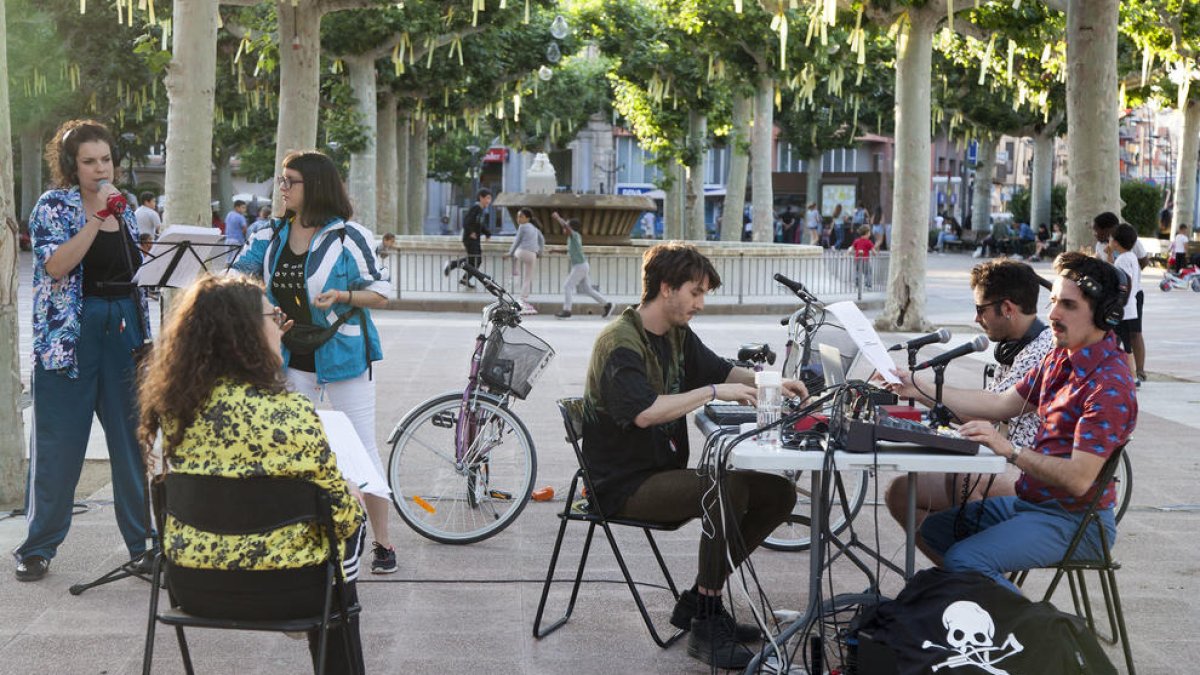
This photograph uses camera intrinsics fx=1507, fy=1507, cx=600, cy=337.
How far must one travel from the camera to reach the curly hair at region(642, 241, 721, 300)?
5.54 meters

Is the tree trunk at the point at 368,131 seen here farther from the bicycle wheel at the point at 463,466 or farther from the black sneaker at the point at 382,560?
the black sneaker at the point at 382,560

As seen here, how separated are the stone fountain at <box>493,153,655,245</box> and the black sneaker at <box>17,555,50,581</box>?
22.6 meters

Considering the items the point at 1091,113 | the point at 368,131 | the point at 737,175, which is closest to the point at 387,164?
the point at 368,131

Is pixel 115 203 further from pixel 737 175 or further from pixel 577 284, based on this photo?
pixel 737 175

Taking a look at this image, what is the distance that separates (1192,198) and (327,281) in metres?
37.5

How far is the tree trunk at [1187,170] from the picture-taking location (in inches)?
1543

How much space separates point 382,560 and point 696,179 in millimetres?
32162

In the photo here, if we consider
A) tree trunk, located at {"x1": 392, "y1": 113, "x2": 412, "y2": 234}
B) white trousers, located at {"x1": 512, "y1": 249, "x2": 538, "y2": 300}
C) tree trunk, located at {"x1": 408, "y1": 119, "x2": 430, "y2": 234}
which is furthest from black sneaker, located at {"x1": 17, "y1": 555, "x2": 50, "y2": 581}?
tree trunk, located at {"x1": 408, "y1": 119, "x2": 430, "y2": 234}

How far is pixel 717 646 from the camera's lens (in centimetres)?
545

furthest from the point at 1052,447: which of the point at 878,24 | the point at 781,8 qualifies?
the point at 878,24

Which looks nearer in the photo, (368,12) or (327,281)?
(327,281)

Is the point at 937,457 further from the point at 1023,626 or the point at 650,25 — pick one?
the point at 650,25

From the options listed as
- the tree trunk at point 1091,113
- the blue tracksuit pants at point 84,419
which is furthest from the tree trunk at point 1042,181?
the blue tracksuit pants at point 84,419

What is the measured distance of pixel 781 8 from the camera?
18.2m
